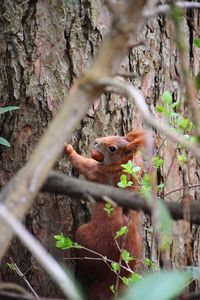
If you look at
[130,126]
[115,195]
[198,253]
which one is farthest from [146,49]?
[115,195]

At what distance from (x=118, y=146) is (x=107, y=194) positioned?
1.57 meters

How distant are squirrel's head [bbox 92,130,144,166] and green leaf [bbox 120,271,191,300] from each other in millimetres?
1745

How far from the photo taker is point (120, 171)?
2.80m

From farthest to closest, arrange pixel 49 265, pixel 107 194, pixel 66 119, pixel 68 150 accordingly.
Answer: pixel 68 150 < pixel 107 194 < pixel 66 119 < pixel 49 265

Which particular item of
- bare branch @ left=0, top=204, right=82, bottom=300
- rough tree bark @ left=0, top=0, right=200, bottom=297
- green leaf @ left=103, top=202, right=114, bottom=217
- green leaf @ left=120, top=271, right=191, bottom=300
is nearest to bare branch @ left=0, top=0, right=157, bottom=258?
bare branch @ left=0, top=204, right=82, bottom=300

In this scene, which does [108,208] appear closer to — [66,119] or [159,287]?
[66,119]

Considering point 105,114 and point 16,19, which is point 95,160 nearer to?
point 105,114

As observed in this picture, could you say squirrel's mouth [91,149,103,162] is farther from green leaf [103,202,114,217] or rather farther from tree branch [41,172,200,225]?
tree branch [41,172,200,225]

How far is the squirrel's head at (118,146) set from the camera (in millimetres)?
2609

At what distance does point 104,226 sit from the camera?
105 inches

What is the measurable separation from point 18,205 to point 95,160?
1.78 meters

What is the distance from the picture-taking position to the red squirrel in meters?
2.64

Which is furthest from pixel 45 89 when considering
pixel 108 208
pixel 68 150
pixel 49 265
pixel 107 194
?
pixel 49 265

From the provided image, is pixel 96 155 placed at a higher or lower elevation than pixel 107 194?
higher
